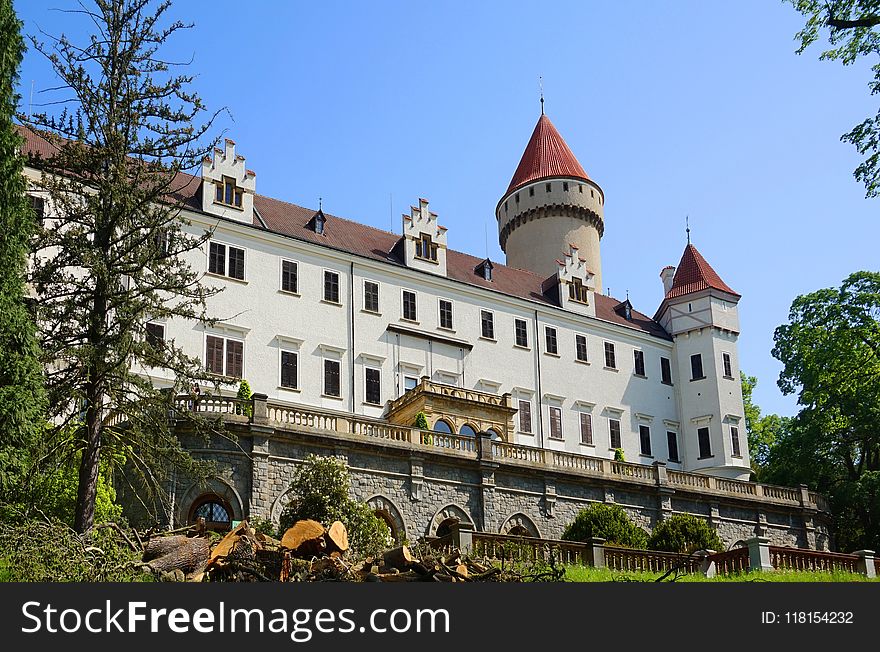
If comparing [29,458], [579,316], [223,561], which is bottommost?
[223,561]

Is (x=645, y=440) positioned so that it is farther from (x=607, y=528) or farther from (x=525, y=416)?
(x=607, y=528)

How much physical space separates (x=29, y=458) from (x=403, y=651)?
39.1ft

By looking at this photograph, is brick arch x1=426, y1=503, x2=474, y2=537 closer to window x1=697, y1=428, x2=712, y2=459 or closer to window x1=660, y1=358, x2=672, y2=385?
window x1=697, y1=428, x2=712, y2=459

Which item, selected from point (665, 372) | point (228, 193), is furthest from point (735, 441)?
point (228, 193)

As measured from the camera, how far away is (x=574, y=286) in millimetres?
51531

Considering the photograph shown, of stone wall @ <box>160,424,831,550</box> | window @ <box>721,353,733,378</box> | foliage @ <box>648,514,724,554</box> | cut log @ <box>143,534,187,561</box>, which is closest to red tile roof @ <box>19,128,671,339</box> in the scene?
window @ <box>721,353,733,378</box>

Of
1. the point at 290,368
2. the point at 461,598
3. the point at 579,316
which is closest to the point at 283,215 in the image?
the point at 290,368

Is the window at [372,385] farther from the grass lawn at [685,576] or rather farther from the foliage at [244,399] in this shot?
the grass lawn at [685,576]

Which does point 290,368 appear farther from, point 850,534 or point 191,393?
point 850,534

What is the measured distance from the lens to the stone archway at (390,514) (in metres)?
32.6

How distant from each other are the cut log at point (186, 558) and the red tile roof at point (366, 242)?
20739mm

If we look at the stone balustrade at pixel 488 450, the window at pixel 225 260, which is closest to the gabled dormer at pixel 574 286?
the stone balustrade at pixel 488 450

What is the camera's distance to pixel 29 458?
21.1 meters

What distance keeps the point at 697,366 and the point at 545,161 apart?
1574cm
